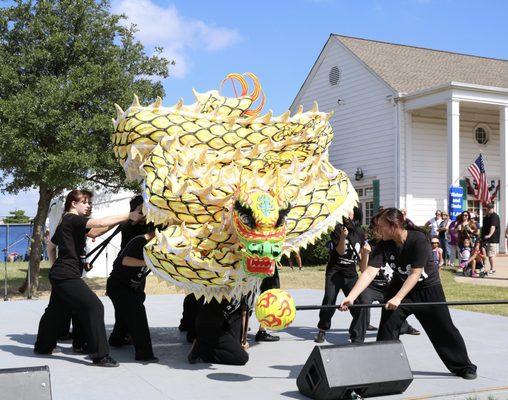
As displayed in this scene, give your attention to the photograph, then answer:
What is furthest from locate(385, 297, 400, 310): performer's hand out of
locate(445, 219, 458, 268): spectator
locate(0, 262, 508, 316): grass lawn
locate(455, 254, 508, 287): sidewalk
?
locate(445, 219, 458, 268): spectator

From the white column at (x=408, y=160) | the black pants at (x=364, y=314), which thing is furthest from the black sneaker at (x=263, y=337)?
the white column at (x=408, y=160)

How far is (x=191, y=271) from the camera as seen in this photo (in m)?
5.53

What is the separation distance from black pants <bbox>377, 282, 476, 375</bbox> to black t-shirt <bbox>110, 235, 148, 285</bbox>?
7.83ft

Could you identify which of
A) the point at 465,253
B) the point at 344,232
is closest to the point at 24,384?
the point at 344,232

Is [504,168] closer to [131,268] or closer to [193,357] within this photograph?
[193,357]

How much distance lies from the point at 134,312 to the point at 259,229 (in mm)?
1813

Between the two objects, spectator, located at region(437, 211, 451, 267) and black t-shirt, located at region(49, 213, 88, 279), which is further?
spectator, located at region(437, 211, 451, 267)

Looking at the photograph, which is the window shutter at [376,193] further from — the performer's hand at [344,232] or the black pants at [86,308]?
the black pants at [86,308]

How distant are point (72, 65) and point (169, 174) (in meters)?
8.00

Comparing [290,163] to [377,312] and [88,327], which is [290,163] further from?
[377,312]

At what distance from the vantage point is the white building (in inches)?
773

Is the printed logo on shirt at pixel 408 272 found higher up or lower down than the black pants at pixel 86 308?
higher up

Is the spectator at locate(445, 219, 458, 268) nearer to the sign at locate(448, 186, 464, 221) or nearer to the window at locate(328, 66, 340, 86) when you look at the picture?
the sign at locate(448, 186, 464, 221)

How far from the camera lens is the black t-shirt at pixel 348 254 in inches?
284
